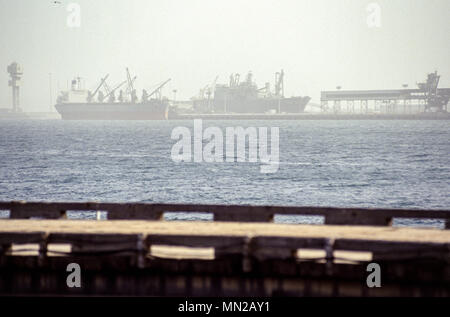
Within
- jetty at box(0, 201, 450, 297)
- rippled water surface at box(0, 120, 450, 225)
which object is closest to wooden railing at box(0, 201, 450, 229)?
jetty at box(0, 201, 450, 297)

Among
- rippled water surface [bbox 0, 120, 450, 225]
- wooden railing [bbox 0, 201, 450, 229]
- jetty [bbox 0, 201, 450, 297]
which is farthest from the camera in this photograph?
rippled water surface [bbox 0, 120, 450, 225]

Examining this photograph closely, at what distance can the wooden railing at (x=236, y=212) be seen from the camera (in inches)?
500

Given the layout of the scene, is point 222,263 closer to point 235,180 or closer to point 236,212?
point 236,212

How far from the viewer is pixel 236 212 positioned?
1310 centimetres

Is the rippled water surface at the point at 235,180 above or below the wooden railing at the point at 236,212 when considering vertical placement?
below

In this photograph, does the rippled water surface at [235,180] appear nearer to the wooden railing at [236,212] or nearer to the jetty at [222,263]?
the wooden railing at [236,212]

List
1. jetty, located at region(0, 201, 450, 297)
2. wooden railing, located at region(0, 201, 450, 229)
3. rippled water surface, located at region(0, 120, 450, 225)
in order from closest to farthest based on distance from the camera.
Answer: jetty, located at region(0, 201, 450, 297), wooden railing, located at region(0, 201, 450, 229), rippled water surface, located at region(0, 120, 450, 225)

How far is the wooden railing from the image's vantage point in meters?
12.7

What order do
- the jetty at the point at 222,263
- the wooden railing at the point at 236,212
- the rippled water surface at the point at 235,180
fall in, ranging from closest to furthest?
the jetty at the point at 222,263 → the wooden railing at the point at 236,212 → the rippled water surface at the point at 235,180

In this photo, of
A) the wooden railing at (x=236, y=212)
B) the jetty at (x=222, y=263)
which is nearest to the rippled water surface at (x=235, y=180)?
the wooden railing at (x=236, y=212)

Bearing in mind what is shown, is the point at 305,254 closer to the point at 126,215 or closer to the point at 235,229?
the point at 235,229

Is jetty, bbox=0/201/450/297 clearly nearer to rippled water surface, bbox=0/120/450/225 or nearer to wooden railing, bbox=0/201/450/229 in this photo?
wooden railing, bbox=0/201/450/229

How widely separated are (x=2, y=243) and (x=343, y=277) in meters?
5.17

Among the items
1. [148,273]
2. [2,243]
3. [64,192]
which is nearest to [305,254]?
[148,273]
